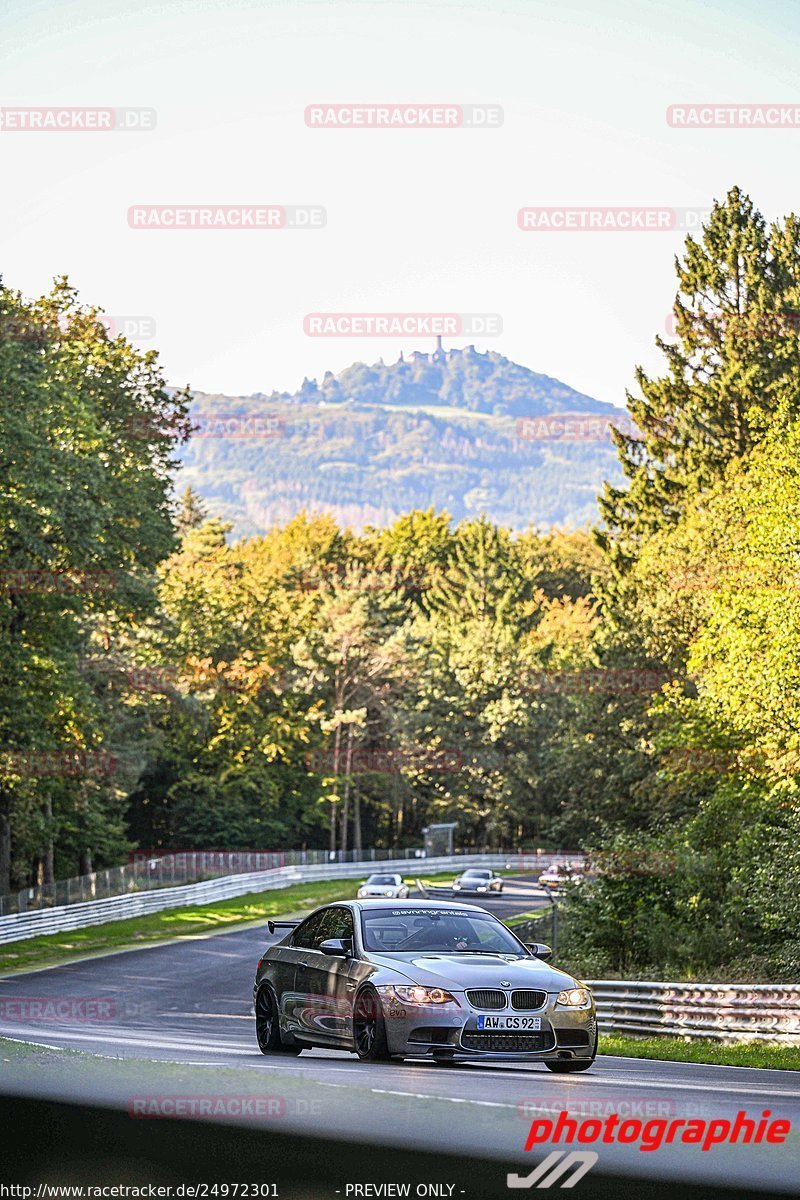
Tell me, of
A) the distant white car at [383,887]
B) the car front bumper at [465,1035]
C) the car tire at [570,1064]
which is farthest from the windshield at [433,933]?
the distant white car at [383,887]

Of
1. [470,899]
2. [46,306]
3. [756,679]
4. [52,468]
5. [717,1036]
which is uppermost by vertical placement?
[46,306]

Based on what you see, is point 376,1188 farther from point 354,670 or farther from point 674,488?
point 354,670

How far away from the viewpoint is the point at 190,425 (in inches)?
1999

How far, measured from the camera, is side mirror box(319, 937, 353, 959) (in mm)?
12742

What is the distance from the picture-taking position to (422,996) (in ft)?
A: 38.5

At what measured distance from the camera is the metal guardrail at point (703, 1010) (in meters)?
20.2

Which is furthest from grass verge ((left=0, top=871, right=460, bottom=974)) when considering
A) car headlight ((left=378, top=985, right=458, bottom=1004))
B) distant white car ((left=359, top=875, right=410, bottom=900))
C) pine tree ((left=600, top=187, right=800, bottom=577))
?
car headlight ((left=378, top=985, right=458, bottom=1004))

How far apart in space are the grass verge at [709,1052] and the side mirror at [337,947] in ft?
18.4

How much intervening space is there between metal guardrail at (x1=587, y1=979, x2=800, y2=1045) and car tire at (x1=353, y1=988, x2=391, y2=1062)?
31.0 feet

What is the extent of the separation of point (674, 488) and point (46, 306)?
25.3m

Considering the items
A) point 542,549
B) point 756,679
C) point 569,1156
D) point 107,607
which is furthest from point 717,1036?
point 542,549

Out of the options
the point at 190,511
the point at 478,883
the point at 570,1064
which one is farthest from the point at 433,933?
the point at 190,511

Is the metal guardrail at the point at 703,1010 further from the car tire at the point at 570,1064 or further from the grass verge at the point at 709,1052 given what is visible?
the car tire at the point at 570,1064

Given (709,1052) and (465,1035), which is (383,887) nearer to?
(709,1052)
